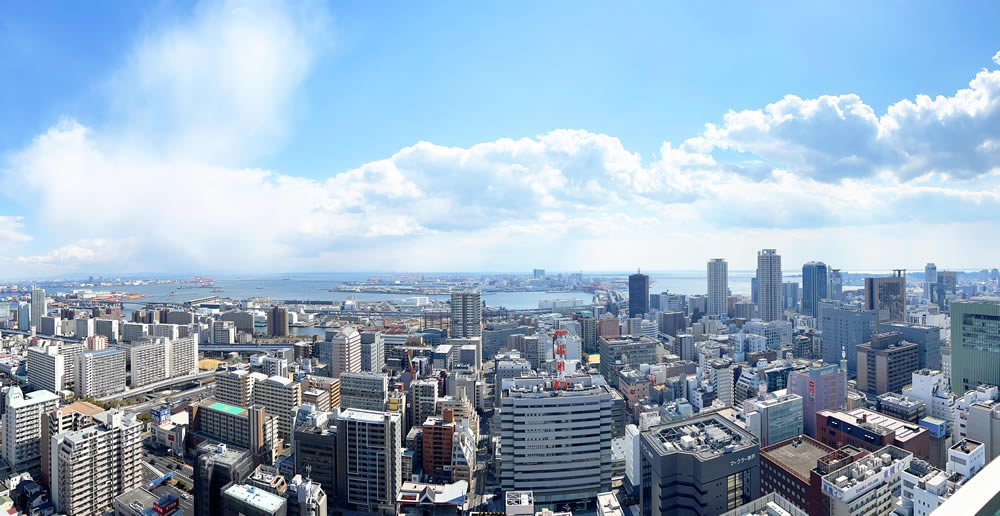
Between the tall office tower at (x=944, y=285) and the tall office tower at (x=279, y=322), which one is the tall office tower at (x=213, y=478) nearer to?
the tall office tower at (x=279, y=322)

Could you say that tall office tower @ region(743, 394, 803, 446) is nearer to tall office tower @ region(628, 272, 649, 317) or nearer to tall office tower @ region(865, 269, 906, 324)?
tall office tower @ region(865, 269, 906, 324)

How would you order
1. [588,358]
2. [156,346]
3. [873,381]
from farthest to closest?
[588,358], [156,346], [873,381]

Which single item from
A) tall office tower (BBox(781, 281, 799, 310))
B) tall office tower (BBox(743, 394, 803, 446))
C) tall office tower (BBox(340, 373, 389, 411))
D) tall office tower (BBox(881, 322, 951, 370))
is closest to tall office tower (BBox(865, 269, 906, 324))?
tall office tower (BBox(881, 322, 951, 370))

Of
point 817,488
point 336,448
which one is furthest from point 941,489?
point 336,448

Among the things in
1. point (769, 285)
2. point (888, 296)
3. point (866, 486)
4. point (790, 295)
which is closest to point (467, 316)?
point (866, 486)

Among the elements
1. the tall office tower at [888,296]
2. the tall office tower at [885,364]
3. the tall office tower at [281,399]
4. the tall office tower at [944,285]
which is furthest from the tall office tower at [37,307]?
the tall office tower at [944,285]

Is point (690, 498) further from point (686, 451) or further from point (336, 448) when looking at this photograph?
point (336, 448)
